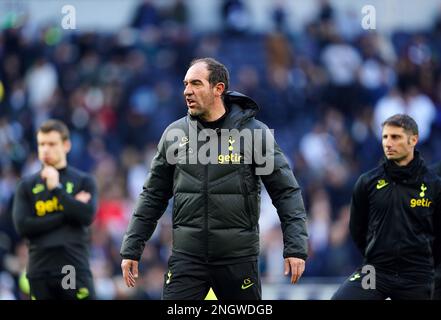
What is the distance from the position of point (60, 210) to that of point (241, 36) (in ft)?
37.1

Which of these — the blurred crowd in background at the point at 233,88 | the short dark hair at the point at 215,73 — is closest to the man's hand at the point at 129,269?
the short dark hair at the point at 215,73

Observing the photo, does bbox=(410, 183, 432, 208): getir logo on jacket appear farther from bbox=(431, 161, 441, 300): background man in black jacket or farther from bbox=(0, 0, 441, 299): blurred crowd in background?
bbox=(0, 0, 441, 299): blurred crowd in background

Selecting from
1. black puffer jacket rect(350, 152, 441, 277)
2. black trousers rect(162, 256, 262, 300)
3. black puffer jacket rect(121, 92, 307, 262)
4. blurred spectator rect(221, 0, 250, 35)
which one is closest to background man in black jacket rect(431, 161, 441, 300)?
black puffer jacket rect(350, 152, 441, 277)

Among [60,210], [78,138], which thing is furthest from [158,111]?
[60,210]

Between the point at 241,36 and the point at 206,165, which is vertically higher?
the point at 241,36

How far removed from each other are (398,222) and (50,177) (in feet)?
11.0

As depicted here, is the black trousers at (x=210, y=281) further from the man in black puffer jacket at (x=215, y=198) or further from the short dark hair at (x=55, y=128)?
the short dark hair at (x=55, y=128)

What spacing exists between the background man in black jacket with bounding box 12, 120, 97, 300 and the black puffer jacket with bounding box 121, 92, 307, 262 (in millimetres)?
1937

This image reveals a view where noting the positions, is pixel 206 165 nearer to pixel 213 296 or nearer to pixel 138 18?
pixel 213 296

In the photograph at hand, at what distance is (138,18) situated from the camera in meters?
21.4

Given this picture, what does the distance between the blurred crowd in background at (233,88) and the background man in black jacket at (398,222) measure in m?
6.31

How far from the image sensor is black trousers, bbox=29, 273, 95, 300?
35.2 ft

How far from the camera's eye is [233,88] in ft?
64.7
